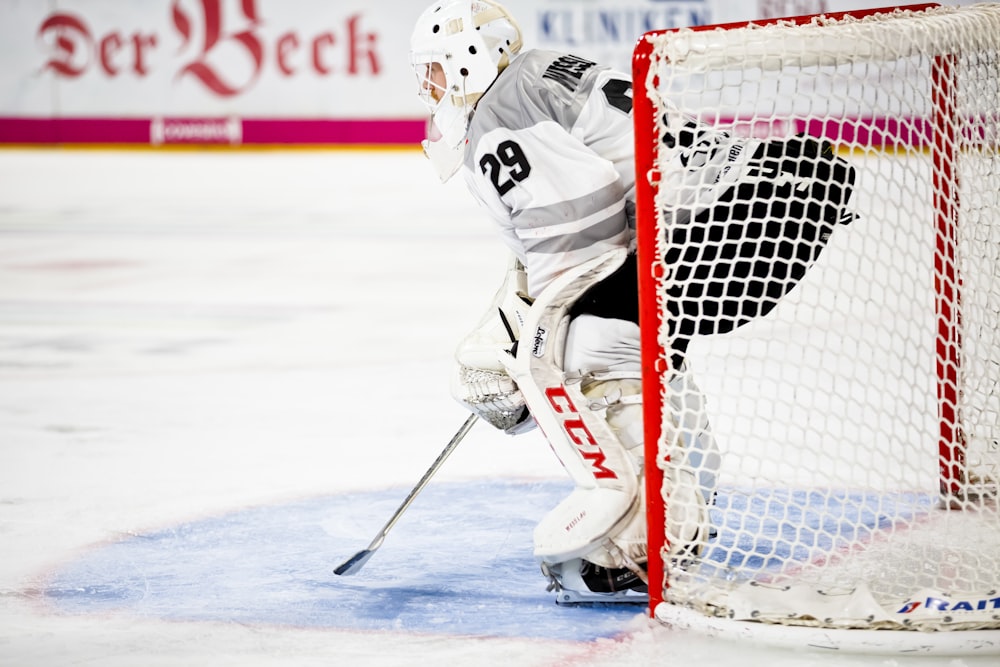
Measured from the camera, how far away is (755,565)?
214 centimetres

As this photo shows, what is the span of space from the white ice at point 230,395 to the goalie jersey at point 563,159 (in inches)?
23.5

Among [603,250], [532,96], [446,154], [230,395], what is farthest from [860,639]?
[230,395]

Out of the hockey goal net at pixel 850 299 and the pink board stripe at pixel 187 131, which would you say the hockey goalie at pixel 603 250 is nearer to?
the hockey goal net at pixel 850 299

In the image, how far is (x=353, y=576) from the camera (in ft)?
7.10

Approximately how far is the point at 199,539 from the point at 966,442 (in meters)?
1.39

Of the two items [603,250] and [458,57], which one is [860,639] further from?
[458,57]

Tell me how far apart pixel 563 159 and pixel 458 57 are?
0.29 meters

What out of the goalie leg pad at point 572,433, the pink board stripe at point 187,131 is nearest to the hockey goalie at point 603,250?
the goalie leg pad at point 572,433

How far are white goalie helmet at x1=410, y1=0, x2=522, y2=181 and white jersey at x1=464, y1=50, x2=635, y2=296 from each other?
0.26 ft

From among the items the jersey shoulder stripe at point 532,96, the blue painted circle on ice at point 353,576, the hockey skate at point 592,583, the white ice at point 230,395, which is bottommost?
the white ice at point 230,395

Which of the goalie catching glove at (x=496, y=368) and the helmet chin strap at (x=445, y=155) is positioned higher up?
the helmet chin strap at (x=445, y=155)

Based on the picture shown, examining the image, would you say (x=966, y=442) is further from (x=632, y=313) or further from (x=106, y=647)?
(x=106, y=647)

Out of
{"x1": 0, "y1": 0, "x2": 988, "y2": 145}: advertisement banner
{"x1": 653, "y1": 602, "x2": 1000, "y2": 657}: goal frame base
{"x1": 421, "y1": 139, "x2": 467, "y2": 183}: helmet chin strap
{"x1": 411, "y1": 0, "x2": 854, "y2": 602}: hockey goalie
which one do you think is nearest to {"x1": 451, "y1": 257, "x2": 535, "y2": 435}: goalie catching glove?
{"x1": 411, "y1": 0, "x2": 854, "y2": 602}: hockey goalie

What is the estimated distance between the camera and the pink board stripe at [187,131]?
38.2 ft
